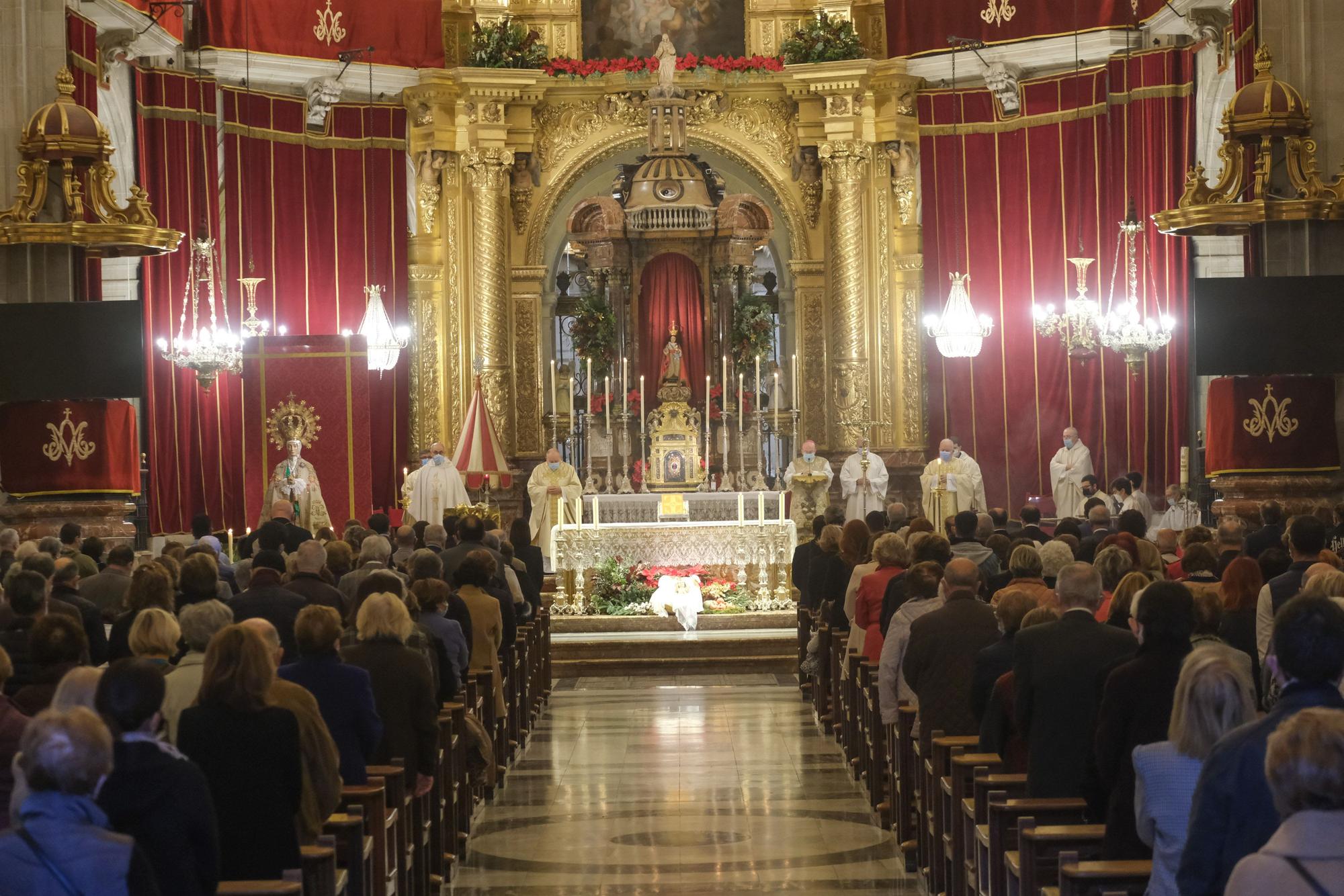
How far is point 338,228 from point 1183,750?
18.8 metres

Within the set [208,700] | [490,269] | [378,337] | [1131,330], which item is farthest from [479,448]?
[208,700]

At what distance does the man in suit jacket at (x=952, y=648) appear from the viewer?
7906 millimetres

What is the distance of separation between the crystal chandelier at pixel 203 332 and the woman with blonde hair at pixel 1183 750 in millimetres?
14324

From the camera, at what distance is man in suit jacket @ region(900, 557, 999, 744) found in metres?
7.91

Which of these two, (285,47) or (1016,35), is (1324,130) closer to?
(1016,35)

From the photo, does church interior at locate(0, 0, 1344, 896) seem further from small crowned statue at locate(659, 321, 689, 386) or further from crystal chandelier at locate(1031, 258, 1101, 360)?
crystal chandelier at locate(1031, 258, 1101, 360)

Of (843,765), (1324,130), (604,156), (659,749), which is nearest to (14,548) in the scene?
(659,749)

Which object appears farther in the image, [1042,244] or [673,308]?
[673,308]

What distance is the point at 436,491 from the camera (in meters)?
20.3

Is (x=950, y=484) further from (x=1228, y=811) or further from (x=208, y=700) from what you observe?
(x=1228, y=811)

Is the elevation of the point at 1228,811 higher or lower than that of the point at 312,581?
lower

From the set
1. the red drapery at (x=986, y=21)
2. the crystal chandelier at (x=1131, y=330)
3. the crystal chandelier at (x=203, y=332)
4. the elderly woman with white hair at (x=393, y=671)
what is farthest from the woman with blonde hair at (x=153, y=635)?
the red drapery at (x=986, y=21)

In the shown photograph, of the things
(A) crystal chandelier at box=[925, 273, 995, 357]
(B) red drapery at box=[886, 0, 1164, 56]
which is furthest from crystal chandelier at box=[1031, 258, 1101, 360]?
(B) red drapery at box=[886, 0, 1164, 56]

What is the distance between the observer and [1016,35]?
71.4 feet
